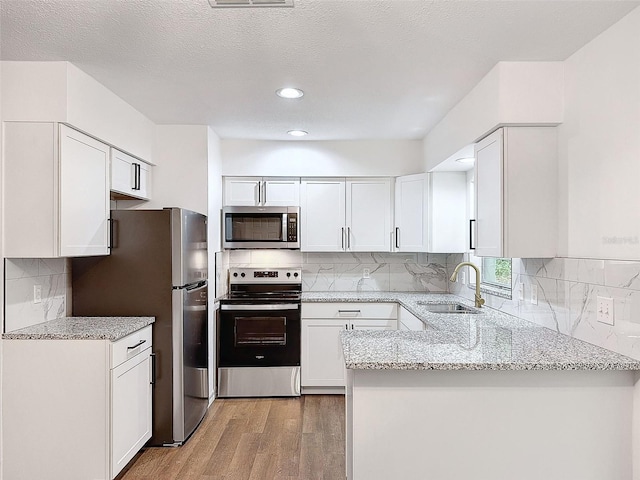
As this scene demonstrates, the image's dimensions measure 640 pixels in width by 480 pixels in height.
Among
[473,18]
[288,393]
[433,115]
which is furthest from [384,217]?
[473,18]

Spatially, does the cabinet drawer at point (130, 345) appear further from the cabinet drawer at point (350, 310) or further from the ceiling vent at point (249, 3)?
the ceiling vent at point (249, 3)

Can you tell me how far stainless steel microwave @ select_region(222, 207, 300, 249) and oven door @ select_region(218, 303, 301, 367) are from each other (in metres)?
0.61

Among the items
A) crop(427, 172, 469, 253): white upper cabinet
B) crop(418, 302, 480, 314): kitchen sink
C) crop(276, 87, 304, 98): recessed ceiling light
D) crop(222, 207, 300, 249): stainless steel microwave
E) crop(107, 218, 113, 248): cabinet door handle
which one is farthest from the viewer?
crop(222, 207, 300, 249): stainless steel microwave

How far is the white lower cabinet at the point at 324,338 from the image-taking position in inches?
165

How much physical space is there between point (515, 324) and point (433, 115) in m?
1.69

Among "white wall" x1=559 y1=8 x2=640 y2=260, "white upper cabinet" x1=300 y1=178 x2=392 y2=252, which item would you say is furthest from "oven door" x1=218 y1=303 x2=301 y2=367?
"white wall" x1=559 y1=8 x2=640 y2=260

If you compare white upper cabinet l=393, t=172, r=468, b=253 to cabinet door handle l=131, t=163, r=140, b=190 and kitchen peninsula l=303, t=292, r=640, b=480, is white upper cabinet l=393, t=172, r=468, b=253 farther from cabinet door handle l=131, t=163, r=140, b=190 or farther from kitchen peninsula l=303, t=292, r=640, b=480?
cabinet door handle l=131, t=163, r=140, b=190

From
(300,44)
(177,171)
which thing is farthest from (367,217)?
(300,44)

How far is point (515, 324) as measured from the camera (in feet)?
9.00

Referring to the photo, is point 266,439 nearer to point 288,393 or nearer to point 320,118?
point 288,393

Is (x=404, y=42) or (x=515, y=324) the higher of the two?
(x=404, y=42)

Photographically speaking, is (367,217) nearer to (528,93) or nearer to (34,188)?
(528,93)

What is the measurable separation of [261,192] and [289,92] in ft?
5.30

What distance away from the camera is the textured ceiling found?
1.91 meters
